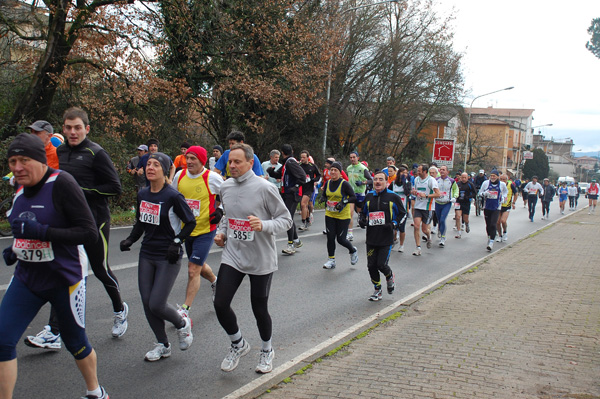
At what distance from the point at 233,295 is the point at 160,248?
0.79 meters

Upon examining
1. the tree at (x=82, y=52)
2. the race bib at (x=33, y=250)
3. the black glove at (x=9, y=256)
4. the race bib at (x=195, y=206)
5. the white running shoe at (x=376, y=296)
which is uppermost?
the tree at (x=82, y=52)

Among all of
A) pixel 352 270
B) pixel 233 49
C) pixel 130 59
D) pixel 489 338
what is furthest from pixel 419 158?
pixel 489 338

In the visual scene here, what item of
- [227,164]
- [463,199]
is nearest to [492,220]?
[463,199]

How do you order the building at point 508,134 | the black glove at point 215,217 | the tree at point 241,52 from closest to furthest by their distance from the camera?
the black glove at point 215,217
the tree at point 241,52
the building at point 508,134

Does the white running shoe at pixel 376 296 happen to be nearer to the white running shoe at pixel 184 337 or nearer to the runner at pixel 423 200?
the white running shoe at pixel 184 337

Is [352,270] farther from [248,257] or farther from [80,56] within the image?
[80,56]

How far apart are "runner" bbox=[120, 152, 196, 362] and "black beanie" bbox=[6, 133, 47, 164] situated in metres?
1.39

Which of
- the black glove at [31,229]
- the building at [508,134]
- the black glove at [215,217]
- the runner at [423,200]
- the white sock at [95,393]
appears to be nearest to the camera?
the black glove at [31,229]

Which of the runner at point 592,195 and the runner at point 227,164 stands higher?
the runner at point 227,164

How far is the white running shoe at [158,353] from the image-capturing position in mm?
4629

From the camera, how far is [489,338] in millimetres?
5570

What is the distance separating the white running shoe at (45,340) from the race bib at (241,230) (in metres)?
1.93

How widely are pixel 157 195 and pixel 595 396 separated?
400 cm

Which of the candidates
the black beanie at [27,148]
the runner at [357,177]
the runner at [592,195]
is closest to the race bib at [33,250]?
the black beanie at [27,148]
